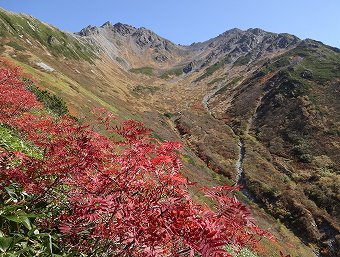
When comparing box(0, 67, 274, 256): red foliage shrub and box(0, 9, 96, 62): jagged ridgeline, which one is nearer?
box(0, 67, 274, 256): red foliage shrub

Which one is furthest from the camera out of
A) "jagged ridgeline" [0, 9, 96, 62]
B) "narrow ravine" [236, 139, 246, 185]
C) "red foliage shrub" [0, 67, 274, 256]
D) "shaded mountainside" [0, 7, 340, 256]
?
"jagged ridgeline" [0, 9, 96, 62]

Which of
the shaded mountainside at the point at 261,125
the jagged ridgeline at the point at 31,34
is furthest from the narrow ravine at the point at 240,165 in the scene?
the jagged ridgeline at the point at 31,34

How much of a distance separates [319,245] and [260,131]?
135 ft

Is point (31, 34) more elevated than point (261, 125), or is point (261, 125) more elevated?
point (31, 34)

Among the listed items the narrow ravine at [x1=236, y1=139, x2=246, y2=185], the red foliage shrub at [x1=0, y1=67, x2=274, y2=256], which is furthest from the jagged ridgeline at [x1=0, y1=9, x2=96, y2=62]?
the red foliage shrub at [x1=0, y1=67, x2=274, y2=256]

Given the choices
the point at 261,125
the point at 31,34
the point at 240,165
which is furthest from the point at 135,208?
the point at 31,34

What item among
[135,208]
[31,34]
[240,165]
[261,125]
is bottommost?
[240,165]

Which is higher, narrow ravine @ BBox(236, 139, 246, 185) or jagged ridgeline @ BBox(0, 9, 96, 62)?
jagged ridgeline @ BBox(0, 9, 96, 62)

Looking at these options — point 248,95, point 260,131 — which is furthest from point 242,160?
point 248,95

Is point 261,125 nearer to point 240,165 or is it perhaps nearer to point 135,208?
point 240,165

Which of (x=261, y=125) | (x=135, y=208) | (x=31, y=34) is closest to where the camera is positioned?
(x=135, y=208)

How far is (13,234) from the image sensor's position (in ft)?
22.2

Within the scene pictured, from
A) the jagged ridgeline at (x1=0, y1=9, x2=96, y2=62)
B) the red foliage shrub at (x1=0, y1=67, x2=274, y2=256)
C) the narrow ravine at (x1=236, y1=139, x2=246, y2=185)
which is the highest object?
the jagged ridgeline at (x1=0, y1=9, x2=96, y2=62)

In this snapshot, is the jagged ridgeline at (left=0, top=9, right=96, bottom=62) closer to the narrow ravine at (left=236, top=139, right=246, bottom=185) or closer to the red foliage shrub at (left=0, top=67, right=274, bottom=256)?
the narrow ravine at (left=236, top=139, right=246, bottom=185)
